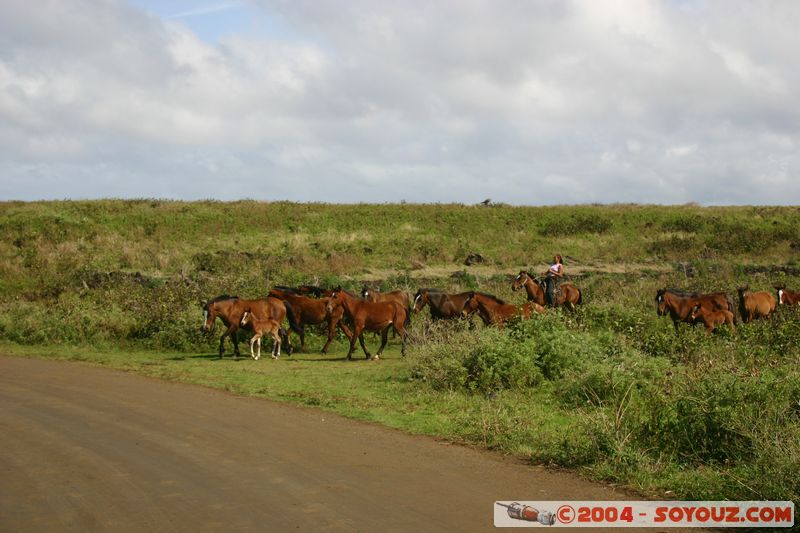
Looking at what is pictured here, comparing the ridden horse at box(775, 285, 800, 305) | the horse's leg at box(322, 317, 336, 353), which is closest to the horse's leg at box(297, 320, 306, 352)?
the horse's leg at box(322, 317, 336, 353)

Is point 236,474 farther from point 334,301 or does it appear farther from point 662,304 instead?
point 662,304

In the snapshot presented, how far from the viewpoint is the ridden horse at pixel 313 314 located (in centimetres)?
2155

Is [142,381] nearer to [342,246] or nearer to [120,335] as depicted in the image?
[120,335]

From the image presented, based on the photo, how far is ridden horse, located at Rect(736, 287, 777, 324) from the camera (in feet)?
77.3

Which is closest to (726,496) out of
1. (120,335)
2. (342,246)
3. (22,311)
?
(120,335)

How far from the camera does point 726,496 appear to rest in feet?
25.0

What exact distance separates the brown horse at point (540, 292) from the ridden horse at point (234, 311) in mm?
7518

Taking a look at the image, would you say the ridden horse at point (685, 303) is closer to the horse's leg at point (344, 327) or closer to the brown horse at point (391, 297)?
the brown horse at point (391, 297)

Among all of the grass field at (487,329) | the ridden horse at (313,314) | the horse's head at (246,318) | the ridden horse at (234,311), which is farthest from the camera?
the ridden horse at (313,314)

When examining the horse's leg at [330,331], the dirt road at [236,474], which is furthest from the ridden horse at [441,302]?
the dirt road at [236,474]

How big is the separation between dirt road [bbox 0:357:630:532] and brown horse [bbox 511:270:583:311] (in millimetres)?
13683

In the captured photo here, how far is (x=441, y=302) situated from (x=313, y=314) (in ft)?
11.3

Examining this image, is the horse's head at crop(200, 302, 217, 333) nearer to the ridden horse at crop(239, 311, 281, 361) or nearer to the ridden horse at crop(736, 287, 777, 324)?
the ridden horse at crop(239, 311, 281, 361)

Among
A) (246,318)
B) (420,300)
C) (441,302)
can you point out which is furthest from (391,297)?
(246,318)
